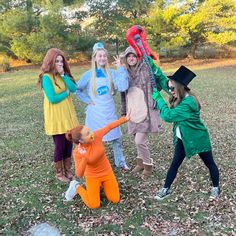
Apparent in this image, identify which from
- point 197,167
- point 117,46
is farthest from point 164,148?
point 117,46

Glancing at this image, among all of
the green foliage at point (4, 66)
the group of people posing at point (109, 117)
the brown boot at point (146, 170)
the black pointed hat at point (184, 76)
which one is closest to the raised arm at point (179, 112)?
the group of people posing at point (109, 117)

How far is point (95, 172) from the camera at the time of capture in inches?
178

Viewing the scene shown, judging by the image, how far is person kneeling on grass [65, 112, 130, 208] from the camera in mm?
4301

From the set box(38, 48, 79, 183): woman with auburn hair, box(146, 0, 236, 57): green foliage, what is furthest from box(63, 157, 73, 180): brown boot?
box(146, 0, 236, 57): green foliage

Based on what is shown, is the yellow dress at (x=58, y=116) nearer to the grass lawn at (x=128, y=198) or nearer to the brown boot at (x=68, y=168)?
the brown boot at (x=68, y=168)

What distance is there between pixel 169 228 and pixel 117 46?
25195 millimetres

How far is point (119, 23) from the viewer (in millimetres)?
27031

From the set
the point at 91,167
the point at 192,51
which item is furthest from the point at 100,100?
the point at 192,51

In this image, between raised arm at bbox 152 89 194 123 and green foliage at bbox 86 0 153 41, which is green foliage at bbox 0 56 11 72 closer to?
green foliage at bbox 86 0 153 41

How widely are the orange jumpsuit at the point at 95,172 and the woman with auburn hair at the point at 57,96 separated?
1.98ft

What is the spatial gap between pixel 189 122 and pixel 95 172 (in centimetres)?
137

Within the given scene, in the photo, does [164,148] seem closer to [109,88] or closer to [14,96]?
[109,88]

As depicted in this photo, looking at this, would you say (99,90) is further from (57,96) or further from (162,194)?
(162,194)

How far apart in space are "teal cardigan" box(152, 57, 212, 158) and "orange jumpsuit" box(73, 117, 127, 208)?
0.73m
